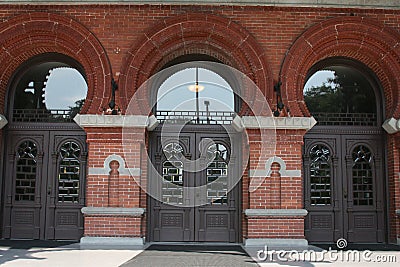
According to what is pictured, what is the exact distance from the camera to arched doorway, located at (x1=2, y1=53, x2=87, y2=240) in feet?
33.6

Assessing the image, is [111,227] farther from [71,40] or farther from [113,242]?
[71,40]

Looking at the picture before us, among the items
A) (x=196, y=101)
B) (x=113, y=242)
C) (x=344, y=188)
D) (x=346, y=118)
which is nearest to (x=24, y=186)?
(x=113, y=242)

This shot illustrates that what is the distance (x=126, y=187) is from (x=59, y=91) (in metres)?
2.65

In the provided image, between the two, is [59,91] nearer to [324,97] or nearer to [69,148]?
[69,148]

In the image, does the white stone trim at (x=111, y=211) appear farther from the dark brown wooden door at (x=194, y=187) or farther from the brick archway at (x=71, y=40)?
the brick archway at (x=71, y=40)

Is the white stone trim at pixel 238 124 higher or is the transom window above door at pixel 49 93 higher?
the transom window above door at pixel 49 93

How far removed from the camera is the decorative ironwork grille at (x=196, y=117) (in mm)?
10516

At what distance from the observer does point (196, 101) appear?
34.6 feet

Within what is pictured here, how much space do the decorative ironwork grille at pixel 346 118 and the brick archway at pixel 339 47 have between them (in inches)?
20.2

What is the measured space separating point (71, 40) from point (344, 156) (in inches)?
233

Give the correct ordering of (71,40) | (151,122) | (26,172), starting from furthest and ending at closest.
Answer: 1. (26,172)
2. (71,40)
3. (151,122)

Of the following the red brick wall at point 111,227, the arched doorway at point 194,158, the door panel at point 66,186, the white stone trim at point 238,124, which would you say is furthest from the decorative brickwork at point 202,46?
the door panel at point 66,186

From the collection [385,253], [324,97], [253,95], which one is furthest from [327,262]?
[324,97]

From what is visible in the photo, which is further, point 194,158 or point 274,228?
point 194,158
